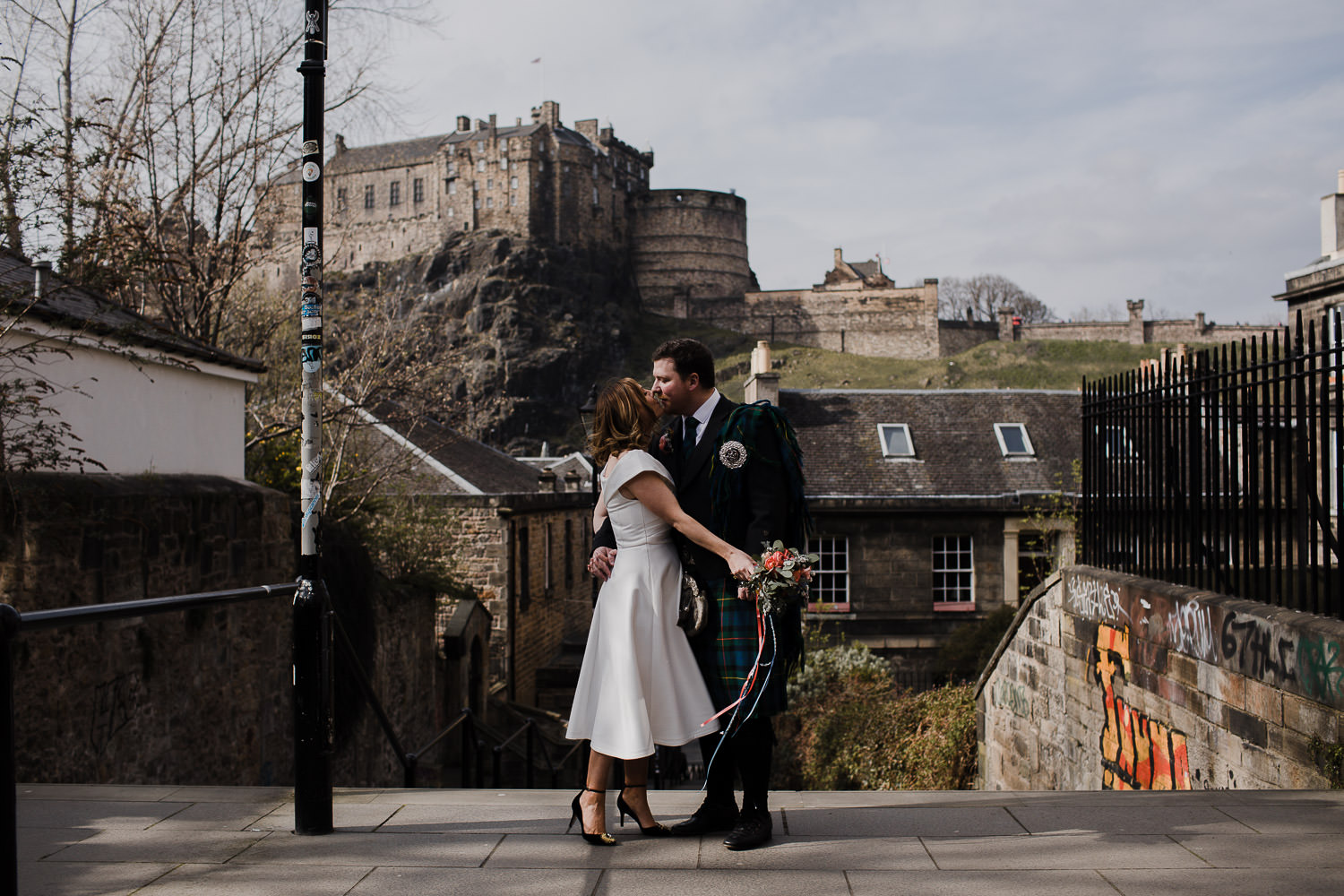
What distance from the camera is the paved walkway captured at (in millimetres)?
3279

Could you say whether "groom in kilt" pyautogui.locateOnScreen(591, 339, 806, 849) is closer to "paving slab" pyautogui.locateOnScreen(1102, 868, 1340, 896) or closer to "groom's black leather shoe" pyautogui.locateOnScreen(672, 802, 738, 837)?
"groom's black leather shoe" pyautogui.locateOnScreen(672, 802, 738, 837)

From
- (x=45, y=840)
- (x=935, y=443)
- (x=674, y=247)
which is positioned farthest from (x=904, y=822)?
(x=674, y=247)

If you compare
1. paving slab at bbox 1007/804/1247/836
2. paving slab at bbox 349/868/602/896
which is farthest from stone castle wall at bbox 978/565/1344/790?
paving slab at bbox 349/868/602/896

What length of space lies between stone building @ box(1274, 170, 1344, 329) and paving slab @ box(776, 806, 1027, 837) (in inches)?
702

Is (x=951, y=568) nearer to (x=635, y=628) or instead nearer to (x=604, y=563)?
(x=604, y=563)

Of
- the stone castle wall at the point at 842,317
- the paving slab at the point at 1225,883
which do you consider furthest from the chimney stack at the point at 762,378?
the stone castle wall at the point at 842,317

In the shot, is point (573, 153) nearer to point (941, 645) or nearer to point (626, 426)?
point (941, 645)

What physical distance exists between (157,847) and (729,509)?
2.38 m

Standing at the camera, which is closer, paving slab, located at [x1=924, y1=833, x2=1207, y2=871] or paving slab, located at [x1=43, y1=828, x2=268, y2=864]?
paving slab, located at [x1=924, y1=833, x2=1207, y2=871]

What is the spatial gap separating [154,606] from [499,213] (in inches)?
3174

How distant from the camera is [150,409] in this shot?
328 inches

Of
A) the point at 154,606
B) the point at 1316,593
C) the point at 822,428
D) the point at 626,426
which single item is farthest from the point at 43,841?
the point at 822,428

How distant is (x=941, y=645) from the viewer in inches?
774

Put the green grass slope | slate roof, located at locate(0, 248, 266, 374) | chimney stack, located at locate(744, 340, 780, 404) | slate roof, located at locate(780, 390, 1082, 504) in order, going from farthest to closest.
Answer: the green grass slope → chimney stack, located at locate(744, 340, 780, 404) → slate roof, located at locate(780, 390, 1082, 504) → slate roof, located at locate(0, 248, 266, 374)
